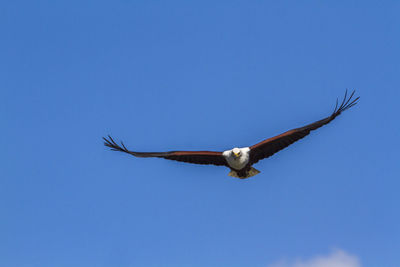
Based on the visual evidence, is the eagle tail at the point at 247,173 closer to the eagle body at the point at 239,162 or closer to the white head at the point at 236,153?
the eagle body at the point at 239,162

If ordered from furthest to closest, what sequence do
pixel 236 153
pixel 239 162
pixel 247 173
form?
pixel 247 173 → pixel 239 162 → pixel 236 153

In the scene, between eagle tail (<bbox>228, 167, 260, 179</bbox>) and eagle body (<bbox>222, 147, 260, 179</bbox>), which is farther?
eagle tail (<bbox>228, 167, 260, 179</bbox>)

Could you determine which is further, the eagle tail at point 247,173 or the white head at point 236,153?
the eagle tail at point 247,173

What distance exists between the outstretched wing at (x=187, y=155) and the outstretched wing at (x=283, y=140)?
0.94 meters

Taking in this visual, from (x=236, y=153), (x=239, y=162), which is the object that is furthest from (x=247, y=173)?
(x=236, y=153)

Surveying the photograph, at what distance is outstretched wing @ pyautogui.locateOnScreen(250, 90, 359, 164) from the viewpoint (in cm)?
1380

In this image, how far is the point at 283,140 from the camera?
1438 cm

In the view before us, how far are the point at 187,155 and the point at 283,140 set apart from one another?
8.70 feet

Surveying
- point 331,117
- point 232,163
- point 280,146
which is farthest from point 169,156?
point 331,117

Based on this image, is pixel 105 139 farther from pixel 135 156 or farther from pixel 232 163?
pixel 232 163

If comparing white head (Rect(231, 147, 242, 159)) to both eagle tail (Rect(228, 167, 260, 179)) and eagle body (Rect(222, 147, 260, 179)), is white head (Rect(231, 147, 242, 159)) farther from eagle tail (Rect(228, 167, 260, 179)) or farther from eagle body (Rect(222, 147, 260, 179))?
eagle tail (Rect(228, 167, 260, 179))

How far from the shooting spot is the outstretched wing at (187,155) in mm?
14688

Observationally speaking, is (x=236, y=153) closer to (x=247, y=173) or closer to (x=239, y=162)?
(x=239, y=162)

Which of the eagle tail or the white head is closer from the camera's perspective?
the white head
